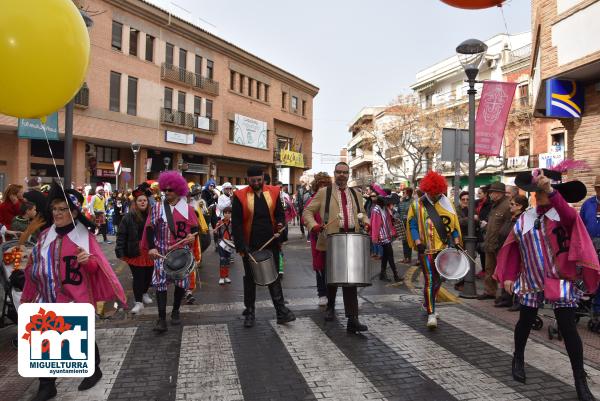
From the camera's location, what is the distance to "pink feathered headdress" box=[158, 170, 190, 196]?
5707 millimetres

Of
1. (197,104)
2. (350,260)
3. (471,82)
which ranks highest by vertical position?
(197,104)

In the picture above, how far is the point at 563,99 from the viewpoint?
9453 millimetres

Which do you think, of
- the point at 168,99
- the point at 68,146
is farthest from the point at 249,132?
the point at 68,146

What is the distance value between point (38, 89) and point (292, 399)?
10.2 ft

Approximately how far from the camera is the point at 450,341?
17.0 ft

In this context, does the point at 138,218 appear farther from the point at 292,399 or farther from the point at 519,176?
the point at 519,176

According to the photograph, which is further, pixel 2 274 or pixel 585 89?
pixel 585 89

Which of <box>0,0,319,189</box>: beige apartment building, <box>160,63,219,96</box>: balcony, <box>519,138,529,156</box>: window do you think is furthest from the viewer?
<box>519,138,529,156</box>: window

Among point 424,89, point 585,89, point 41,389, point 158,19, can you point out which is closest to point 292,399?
point 41,389

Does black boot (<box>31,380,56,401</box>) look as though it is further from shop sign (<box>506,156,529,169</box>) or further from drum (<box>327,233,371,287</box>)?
shop sign (<box>506,156,529,169</box>)

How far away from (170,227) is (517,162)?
1512 inches

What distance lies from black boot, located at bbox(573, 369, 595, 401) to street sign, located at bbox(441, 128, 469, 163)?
576 centimetres

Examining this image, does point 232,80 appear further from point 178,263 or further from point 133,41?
point 178,263

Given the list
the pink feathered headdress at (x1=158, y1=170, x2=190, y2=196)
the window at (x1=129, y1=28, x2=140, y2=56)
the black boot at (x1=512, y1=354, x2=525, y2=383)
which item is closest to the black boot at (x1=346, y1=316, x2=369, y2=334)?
the black boot at (x1=512, y1=354, x2=525, y2=383)
